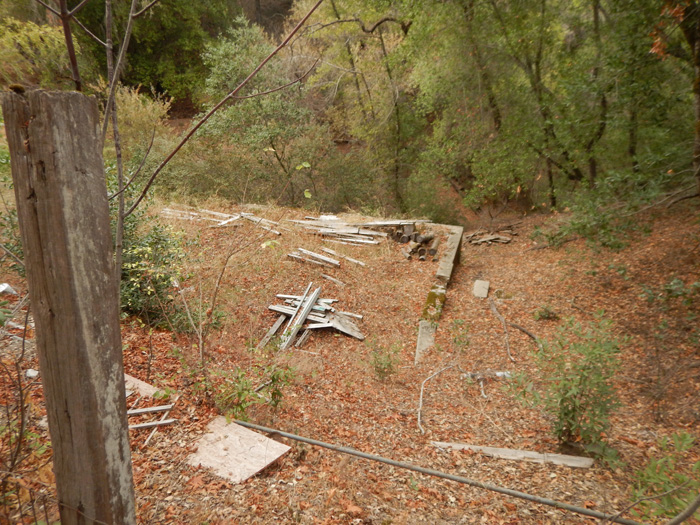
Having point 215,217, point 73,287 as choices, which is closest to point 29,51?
point 215,217

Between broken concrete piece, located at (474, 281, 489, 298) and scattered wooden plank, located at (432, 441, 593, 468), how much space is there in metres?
5.32

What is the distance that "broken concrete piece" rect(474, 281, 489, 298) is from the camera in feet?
30.2

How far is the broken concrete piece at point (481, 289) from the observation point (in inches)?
362

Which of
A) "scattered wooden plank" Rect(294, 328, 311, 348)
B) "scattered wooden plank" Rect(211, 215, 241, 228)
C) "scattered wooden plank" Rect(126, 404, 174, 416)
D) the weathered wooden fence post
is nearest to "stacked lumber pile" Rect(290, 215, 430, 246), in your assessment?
"scattered wooden plank" Rect(211, 215, 241, 228)

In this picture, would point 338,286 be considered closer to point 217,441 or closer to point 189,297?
point 189,297

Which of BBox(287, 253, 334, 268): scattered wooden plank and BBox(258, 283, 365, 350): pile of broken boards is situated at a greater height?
BBox(287, 253, 334, 268): scattered wooden plank

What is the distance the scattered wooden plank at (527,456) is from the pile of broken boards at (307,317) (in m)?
3.20

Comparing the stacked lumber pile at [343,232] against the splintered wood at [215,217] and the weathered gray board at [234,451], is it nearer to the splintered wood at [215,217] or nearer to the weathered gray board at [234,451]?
the splintered wood at [215,217]

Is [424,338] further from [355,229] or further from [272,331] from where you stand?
[355,229]

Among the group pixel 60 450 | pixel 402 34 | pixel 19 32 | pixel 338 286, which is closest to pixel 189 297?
pixel 338 286

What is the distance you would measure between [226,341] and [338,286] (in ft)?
10.5

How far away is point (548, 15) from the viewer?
11.5 m

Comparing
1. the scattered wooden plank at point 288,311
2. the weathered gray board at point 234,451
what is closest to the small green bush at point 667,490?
the weathered gray board at point 234,451

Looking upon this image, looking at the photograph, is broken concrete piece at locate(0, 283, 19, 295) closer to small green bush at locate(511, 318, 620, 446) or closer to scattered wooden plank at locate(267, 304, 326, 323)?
scattered wooden plank at locate(267, 304, 326, 323)
